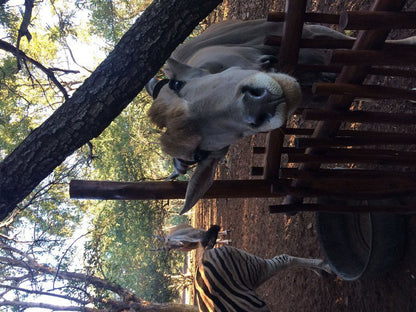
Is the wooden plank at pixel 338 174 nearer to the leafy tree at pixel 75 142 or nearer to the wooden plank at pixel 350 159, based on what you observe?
the wooden plank at pixel 350 159

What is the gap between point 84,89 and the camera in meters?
3.17

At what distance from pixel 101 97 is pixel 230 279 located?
1.96m

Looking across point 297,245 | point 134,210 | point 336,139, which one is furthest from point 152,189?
point 134,210

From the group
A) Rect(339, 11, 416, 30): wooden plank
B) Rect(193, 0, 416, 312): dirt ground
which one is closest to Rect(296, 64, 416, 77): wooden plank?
Rect(339, 11, 416, 30): wooden plank

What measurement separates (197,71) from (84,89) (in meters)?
1.47

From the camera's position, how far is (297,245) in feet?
17.2

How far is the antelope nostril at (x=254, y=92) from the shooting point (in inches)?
59.5

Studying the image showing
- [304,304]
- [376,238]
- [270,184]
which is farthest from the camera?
[304,304]

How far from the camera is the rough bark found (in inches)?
121

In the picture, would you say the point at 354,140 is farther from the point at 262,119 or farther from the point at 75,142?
the point at 75,142

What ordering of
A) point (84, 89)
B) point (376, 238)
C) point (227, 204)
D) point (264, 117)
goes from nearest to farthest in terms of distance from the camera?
1. point (264, 117)
2. point (376, 238)
3. point (84, 89)
4. point (227, 204)

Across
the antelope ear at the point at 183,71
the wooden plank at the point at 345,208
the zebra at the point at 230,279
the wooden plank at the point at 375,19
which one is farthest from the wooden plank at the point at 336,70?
the zebra at the point at 230,279

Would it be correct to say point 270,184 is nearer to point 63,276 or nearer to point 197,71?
point 197,71

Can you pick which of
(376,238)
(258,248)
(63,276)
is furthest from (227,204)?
(376,238)
